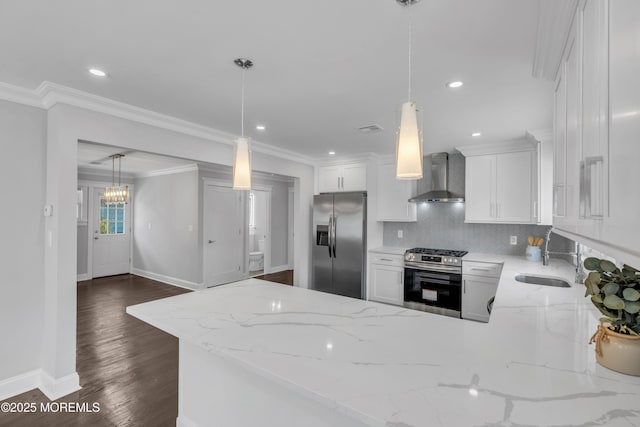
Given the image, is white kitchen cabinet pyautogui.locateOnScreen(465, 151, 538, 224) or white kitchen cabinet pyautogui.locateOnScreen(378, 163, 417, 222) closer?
white kitchen cabinet pyautogui.locateOnScreen(465, 151, 538, 224)

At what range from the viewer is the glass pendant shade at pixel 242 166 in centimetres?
172

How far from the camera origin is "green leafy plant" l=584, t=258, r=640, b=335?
39.7 inches

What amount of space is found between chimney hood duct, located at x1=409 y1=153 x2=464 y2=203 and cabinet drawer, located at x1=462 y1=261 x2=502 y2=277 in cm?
93

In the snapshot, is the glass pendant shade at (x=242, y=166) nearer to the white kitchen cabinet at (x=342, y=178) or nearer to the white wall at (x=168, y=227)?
the white kitchen cabinet at (x=342, y=178)

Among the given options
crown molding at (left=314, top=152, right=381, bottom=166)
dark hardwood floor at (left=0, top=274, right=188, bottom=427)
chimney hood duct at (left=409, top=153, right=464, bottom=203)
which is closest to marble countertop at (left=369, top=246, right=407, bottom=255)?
chimney hood duct at (left=409, top=153, right=464, bottom=203)

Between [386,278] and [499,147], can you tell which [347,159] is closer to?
[386,278]

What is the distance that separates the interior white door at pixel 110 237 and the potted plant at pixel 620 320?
7993 millimetres

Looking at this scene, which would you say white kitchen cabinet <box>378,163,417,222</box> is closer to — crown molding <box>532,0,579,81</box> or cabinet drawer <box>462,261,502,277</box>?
cabinet drawer <box>462,261,502,277</box>

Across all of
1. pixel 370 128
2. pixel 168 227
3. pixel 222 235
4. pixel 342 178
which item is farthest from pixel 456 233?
pixel 168 227

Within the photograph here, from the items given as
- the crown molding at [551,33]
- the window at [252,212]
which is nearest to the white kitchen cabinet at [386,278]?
the crown molding at [551,33]

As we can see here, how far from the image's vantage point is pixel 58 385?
2.35 metres

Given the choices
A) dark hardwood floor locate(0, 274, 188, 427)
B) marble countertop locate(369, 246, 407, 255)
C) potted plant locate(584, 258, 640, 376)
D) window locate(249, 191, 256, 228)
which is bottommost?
dark hardwood floor locate(0, 274, 188, 427)

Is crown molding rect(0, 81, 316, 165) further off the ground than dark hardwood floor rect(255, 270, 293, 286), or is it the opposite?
crown molding rect(0, 81, 316, 165)

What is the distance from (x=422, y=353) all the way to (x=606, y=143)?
2.89ft
